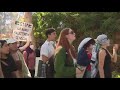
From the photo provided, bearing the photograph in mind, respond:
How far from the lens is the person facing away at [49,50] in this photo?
5.32 metres

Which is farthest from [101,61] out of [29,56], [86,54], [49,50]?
[29,56]

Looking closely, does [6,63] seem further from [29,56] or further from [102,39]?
[102,39]

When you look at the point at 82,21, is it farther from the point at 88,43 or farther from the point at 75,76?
the point at 75,76

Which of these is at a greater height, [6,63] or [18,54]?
[18,54]

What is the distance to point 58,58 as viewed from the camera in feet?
17.5

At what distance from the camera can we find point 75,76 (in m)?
5.38

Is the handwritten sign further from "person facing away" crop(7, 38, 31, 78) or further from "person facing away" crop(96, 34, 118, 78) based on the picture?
"person facing away" crop(96, 34, 118, 78)

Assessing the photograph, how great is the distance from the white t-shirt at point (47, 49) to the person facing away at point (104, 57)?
1.10 meters

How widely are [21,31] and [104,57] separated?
80.1 inches

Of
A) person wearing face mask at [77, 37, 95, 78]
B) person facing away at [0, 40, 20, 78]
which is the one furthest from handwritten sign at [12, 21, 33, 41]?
person wearing face mask at [77, 37, 95, 78]

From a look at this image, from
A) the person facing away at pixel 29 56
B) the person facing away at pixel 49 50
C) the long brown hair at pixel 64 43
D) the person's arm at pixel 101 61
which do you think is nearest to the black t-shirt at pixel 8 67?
the person facing away at pixel 29 56

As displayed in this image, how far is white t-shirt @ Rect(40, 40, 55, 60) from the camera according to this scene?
17.5 feet

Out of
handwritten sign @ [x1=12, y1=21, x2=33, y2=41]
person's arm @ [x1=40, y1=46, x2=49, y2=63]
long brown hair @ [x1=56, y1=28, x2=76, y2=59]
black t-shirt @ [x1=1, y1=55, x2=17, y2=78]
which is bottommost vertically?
black t-shirt @ [x1=1, y1=55, x2=17, y2=78]

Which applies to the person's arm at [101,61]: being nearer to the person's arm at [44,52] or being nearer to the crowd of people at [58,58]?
the crowd of people at [58,58]
